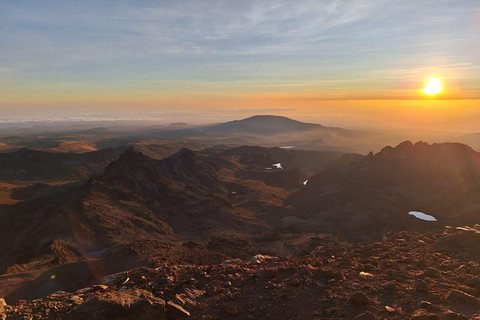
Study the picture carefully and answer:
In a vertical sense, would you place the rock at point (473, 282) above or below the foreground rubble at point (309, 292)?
above

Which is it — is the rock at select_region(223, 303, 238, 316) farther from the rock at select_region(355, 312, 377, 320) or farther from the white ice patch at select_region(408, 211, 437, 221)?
the white ice patch at select_region(408, 211, 437, 221)

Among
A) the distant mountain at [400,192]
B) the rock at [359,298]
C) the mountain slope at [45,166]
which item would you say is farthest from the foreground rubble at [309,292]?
the mountain slope at [45,166]

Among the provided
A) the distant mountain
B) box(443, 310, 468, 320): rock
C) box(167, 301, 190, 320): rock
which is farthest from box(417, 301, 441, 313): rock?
the distant mountain

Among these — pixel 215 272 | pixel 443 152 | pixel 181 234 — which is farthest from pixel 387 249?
pixel 443 152

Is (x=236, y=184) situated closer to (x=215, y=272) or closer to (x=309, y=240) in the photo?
(x=309, y=240)

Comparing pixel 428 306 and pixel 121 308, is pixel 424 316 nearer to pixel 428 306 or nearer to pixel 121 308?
pixel 428 306

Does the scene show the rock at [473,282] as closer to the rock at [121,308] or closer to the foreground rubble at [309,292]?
the foreground rubble at [309,292]
